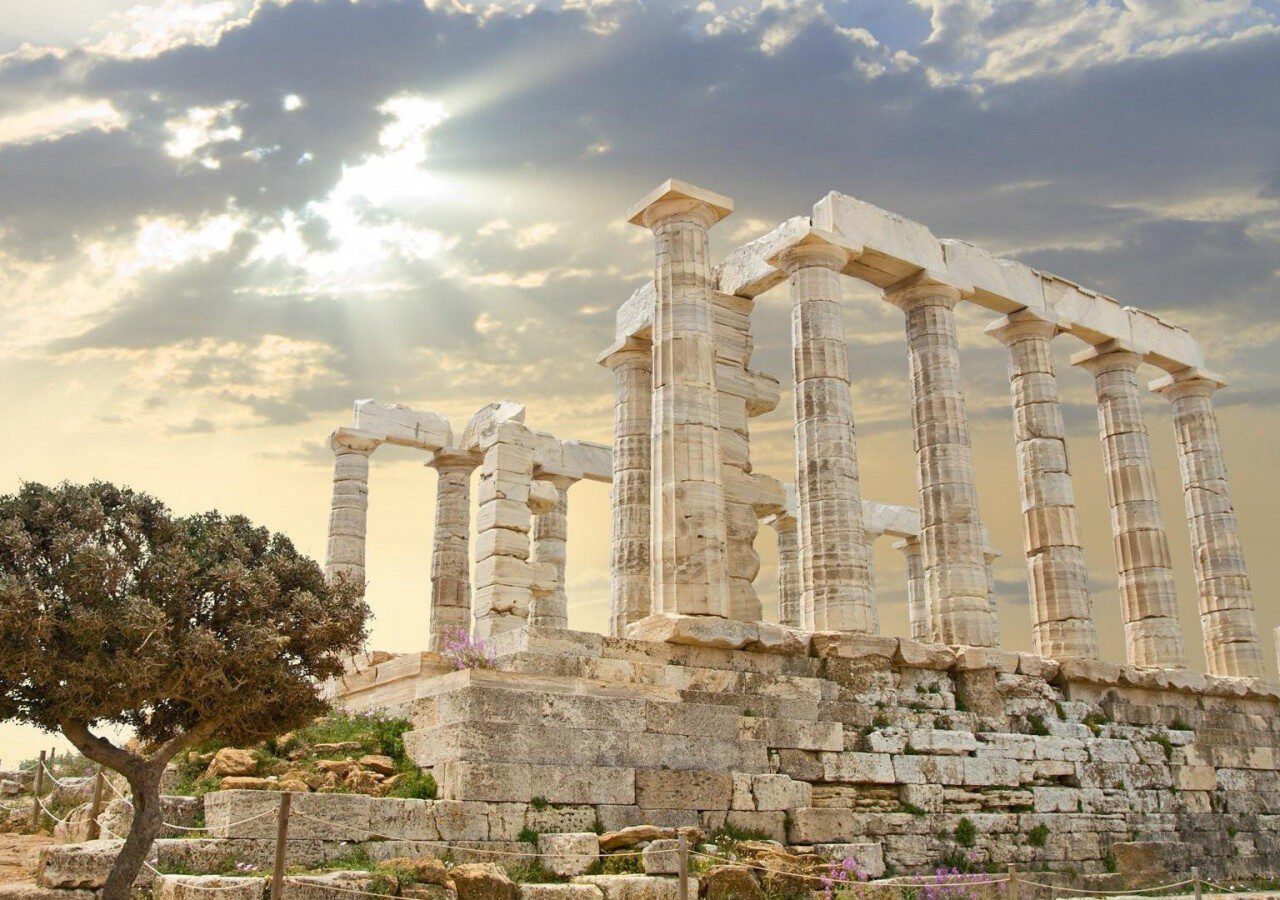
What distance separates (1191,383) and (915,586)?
11218mm

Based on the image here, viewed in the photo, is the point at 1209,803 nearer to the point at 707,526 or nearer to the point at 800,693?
the point at 800,693

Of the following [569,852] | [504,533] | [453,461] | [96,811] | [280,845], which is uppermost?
[453,461]

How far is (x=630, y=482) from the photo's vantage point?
72.6ft

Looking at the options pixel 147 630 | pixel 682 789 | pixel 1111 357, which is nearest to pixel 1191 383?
pixel 1111 357

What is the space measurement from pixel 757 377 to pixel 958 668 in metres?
6.01

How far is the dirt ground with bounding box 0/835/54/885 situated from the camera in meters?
13.2

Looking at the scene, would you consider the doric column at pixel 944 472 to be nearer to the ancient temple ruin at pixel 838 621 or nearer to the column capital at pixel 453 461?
the ancient temple ruin at pixel 838 621

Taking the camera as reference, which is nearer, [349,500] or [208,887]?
[208,887]

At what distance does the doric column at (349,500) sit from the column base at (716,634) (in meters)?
11.1

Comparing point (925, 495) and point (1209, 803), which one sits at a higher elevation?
point (925, 495)

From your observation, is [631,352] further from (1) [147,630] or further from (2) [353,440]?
(1) [147,630]

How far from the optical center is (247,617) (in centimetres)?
1296

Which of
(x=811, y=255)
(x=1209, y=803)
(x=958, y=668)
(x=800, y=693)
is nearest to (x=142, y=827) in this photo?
(x=800, y=693)

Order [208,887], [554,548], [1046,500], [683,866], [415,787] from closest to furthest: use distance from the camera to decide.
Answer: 1. [208,887]
2. [683,866]
3. [415,787]
4. [1046,500]
5. [554,548]
